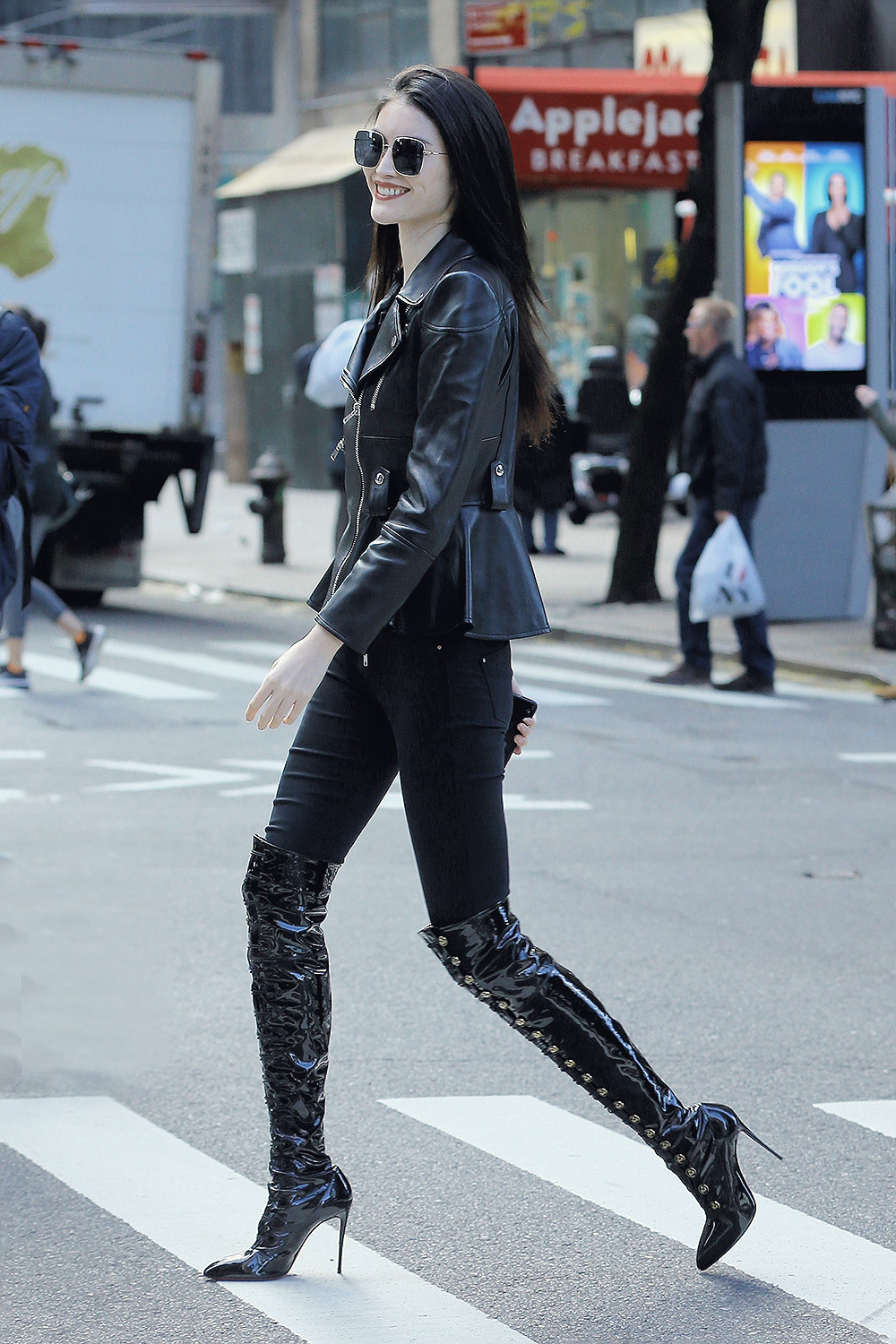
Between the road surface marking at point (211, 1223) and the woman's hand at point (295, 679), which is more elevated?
the woman's hand at point (295, 679)

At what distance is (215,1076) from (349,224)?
26.9 metres

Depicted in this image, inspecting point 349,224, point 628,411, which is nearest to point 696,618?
point 628,411

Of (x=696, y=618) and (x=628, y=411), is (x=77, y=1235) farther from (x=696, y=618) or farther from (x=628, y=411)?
(x=628, y=411)

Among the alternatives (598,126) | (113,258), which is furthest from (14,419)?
(598,126)

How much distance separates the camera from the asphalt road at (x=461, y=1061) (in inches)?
143

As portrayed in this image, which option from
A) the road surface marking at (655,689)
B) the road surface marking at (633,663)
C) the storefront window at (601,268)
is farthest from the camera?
the storefront window at (601,268)

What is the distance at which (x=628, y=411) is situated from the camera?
25.7 m

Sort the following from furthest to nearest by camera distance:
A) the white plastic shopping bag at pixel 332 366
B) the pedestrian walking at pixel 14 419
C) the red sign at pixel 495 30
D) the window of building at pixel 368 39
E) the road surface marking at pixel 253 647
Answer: the window of building at pixel 368 39 → the red sign at pixel 495 30 → the road surface marking at pixel 253 647 → the white plastic shopping bag at pixel 332 366 → the pedestrian walking at pixel 14 419

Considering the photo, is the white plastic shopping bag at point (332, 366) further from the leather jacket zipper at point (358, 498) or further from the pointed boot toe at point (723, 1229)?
the pointed boot toe at point (723, 1229)

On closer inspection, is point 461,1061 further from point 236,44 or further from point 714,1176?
point 236,44

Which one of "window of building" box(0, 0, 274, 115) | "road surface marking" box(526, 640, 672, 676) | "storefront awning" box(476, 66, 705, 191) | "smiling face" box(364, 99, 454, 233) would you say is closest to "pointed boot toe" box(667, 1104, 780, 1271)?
"smiling face" box(364, 99, 454, 233)

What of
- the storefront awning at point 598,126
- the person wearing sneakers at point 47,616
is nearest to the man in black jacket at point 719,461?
the person wearing sneakers at point 47,616

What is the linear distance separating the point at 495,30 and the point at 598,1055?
15617 mm

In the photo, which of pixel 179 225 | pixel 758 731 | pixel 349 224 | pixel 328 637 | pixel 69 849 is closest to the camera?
pixel 328 637
